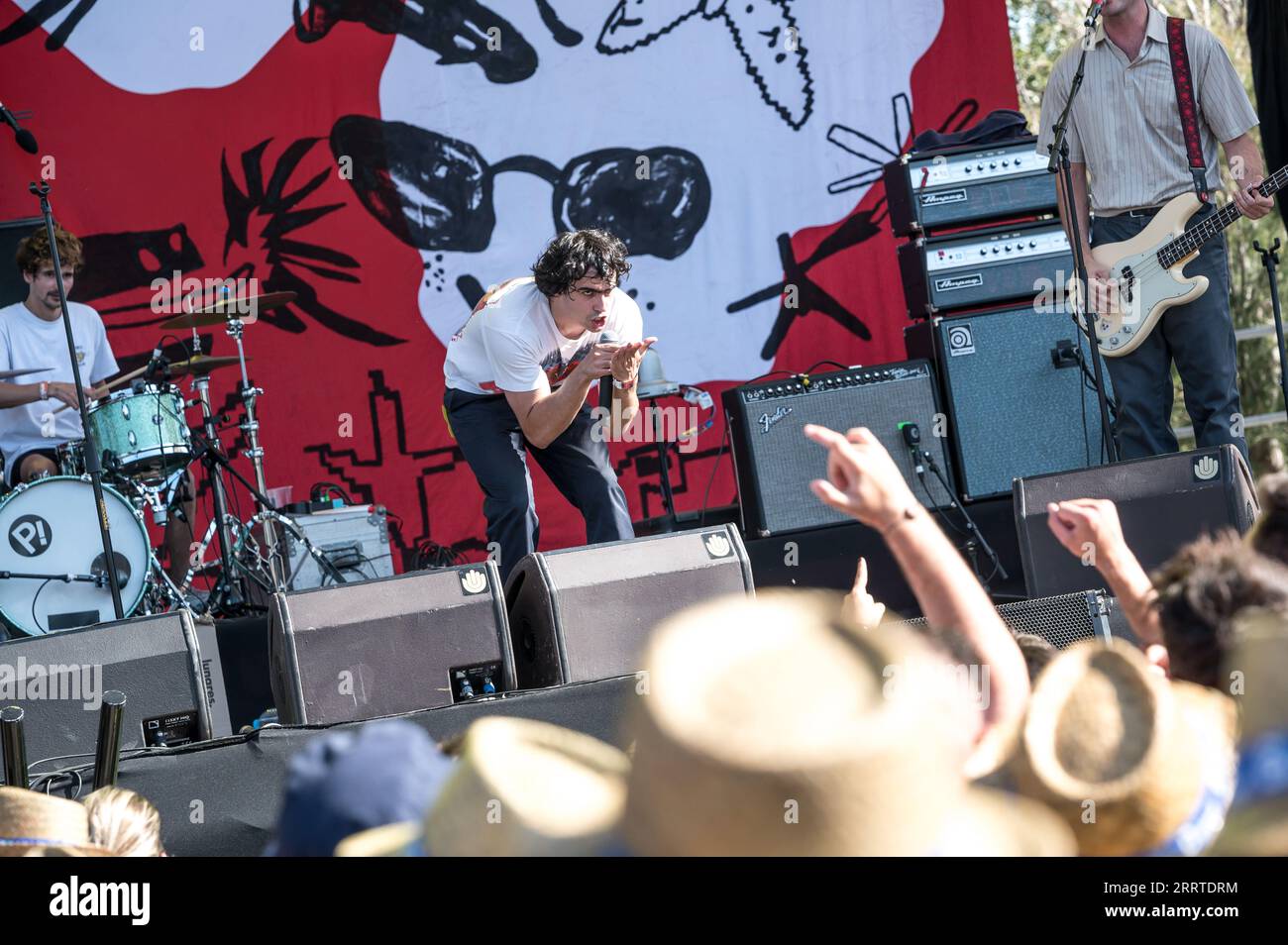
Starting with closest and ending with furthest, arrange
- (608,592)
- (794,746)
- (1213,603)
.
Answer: (794,746)
(1213,603)
(608,592)

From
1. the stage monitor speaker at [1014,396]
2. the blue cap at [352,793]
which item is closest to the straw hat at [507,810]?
the blue cap at [352,793]

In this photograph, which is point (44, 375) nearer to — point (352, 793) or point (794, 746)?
point (352, 793)

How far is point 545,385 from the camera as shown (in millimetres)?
4035

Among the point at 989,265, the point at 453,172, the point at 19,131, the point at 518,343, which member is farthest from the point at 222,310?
the point at 989,265

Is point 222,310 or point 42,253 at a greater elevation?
point 42,253

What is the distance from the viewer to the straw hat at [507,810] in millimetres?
890

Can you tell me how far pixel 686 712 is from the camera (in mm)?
803

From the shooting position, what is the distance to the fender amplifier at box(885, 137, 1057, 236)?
516 centimetres

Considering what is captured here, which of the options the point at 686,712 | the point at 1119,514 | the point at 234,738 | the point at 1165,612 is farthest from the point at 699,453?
the point at 686,712

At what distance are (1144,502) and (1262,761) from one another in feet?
8.64

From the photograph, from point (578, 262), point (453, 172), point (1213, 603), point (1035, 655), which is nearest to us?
point (1213, 603)

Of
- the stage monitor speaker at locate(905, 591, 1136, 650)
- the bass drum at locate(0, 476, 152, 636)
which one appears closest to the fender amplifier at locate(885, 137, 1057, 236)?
the stage monitor speaker at locate(905, 591, 1136, 650)

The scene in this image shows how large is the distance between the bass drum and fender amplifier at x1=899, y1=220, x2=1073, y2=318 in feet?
10.2
